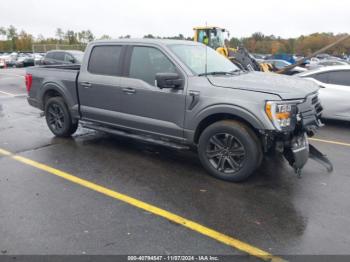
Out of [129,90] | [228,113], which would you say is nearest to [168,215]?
[228,113]

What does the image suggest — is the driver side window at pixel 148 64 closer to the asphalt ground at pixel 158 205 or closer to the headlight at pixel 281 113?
the asphalt ground at pixel 158 205

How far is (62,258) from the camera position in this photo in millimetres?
2879

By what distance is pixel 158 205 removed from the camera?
384 cm

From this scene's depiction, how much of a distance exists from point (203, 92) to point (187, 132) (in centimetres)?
64

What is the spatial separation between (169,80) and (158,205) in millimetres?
1694

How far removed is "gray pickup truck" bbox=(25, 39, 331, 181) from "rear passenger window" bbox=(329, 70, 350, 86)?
3.21 metres

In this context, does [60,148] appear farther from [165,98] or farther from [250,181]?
[250,181]

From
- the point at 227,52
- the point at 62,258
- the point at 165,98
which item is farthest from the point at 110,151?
the point at 227,52

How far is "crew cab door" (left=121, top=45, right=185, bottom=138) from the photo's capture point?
4.75m

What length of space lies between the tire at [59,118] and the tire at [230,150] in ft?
9.80

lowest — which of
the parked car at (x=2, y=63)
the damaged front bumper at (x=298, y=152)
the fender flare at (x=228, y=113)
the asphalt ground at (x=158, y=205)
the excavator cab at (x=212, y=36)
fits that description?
the parked car at (x=2, y=63)

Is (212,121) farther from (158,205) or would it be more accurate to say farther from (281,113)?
(158,205)

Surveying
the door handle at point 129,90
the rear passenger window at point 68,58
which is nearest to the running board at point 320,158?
the door handle at point 129,90

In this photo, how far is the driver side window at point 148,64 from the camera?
485 cm
